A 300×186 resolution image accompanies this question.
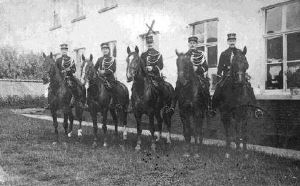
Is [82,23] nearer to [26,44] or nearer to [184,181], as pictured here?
[26,44]

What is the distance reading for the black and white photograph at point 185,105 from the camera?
705cm

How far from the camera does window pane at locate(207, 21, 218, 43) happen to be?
11555 millimetres

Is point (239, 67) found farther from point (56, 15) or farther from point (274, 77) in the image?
point (56, 15)

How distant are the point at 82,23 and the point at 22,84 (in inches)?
Result: 379

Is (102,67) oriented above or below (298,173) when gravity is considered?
above

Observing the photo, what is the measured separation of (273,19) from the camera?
389 inches

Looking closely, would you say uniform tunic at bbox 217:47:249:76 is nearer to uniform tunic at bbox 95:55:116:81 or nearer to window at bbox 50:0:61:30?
uniform tunic at bbox 95:55:116:81

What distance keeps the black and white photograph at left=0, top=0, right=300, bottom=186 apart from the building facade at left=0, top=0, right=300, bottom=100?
3 centimetres

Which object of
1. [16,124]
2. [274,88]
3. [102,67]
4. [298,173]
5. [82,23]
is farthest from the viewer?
[82,23]

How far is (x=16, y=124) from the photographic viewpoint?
50.5 ft

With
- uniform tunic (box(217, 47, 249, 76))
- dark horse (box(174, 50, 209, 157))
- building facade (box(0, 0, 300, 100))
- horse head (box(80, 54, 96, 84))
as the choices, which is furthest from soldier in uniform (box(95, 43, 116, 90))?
uniform tunic (box(217, 47, 249, 76))

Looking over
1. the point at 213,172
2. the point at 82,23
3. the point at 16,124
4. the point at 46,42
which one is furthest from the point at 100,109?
the point at 46,42

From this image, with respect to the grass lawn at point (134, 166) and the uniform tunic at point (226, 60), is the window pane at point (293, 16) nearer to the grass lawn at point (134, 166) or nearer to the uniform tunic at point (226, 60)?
the uniform tunic at point (226, 60)

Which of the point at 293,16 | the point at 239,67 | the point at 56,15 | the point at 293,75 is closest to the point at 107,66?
the point at 239,67
